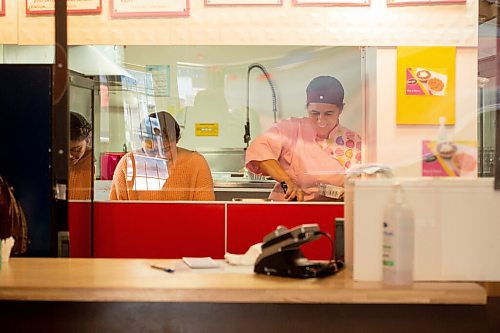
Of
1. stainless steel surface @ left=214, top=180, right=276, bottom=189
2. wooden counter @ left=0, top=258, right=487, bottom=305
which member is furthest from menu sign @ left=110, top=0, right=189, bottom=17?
wooden counter @ left=0, top=258, right=487, bottom=305

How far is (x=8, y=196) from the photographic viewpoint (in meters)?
3.45

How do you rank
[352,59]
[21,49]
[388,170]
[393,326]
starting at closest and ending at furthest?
[393,326] < [388,170] < [21,49] < [352,59]

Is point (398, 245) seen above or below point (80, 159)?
below

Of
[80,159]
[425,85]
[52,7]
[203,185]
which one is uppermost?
[52,7]

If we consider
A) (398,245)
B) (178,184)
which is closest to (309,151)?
(178,184)

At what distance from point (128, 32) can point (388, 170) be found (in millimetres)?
2186

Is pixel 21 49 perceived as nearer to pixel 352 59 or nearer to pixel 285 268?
pixel 352 59

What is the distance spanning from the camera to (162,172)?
473cm

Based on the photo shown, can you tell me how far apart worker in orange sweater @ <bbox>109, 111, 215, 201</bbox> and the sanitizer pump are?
8.26 feet

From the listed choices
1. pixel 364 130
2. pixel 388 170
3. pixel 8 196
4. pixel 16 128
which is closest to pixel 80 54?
pixel 16 128

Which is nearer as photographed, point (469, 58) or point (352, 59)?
point (469, 58)

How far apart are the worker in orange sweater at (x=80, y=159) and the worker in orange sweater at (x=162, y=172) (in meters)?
0.43

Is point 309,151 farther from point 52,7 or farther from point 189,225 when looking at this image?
point 52,7

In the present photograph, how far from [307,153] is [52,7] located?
1.89m
